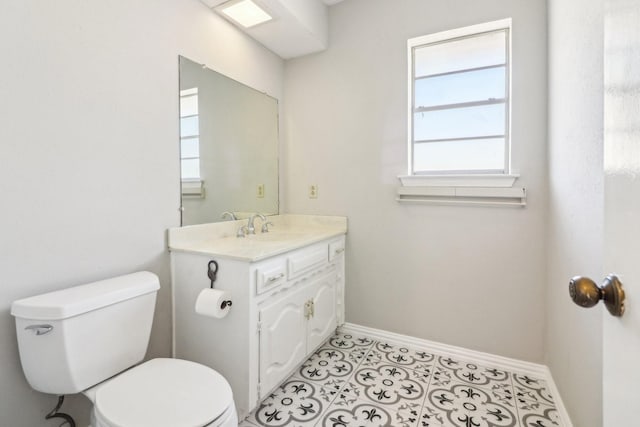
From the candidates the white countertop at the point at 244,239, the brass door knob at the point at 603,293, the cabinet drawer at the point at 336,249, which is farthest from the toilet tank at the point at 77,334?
the brass door knob at the point at 603,293

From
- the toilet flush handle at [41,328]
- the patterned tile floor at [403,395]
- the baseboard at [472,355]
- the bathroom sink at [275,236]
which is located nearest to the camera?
the toilet flush handle at [41,328]

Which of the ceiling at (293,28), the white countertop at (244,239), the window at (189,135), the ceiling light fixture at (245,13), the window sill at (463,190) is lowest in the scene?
the white countertop at (244,239)

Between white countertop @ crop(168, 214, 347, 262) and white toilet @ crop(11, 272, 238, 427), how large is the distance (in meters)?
0.41

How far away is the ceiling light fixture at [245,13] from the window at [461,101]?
3.26 ft

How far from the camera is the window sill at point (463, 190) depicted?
183 cm

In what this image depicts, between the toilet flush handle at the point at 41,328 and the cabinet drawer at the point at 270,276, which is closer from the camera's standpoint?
the toilet flush handle at the point at 41,328

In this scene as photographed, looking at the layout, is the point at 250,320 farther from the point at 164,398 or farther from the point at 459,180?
the point at 459,180

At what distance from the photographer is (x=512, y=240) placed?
188cm

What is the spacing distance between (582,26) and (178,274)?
2.09 metres

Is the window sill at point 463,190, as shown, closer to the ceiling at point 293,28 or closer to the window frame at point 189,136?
the ceiling at point 293,28

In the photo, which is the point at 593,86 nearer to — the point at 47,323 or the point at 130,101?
the point at 130,101

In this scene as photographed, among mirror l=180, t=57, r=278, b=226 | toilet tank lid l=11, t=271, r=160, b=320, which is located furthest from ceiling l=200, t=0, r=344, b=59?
toilet tank lid l=11, t=271, r=160, b=320

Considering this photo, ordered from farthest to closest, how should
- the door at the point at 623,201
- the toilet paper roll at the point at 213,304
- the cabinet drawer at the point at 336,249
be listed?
1. the cabinet drawer at the point at 336,249
2. the toilet paper roll at the point at 213,304
3. the door at the point at 623,201

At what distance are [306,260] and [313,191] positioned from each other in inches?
31.1
